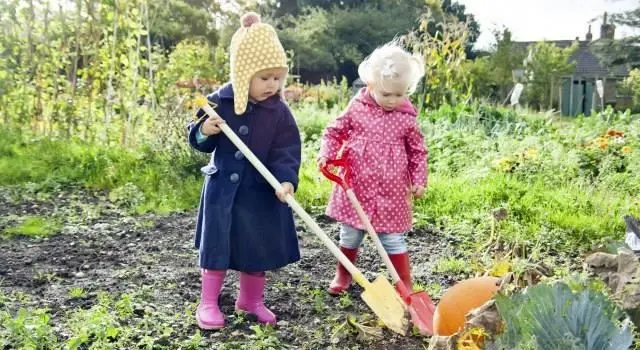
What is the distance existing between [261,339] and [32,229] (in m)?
2.48

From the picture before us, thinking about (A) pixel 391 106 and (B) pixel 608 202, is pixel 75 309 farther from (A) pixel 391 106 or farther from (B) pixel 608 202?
(B) pixel 608 202

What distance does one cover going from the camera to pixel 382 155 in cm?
342

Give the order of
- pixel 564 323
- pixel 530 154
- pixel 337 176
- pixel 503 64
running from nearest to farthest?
pixel 564 323, pixel 337 176, pixel 530 154, pixel 503 64

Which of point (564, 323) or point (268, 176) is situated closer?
point (564, 323)

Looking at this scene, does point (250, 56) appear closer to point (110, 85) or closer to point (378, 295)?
point (378, 295)

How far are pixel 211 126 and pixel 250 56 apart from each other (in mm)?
313

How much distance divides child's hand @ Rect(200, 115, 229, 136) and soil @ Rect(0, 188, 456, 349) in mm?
808

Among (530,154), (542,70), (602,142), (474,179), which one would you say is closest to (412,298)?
(474,179)

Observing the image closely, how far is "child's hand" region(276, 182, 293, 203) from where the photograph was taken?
9.39 feet

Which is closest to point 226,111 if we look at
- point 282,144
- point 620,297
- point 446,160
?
point 282,144

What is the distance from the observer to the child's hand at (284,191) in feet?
9.39

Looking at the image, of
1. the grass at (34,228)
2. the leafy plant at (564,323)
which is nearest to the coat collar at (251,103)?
the leafy plant at (564,323)

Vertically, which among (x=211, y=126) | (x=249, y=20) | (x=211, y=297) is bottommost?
(x=211, y=297)

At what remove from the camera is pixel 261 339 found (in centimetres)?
293
